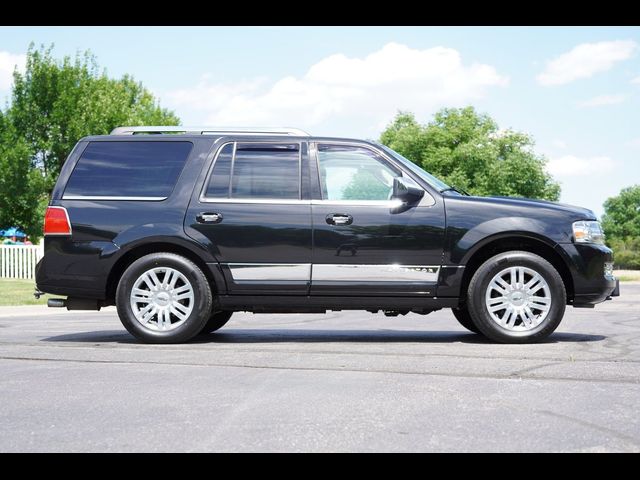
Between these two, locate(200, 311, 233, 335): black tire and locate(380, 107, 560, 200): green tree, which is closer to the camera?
locate(200, 311, 233, 335): black tire

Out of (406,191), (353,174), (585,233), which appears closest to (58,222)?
(353,174)

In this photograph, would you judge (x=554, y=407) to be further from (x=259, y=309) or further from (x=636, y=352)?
(x=259, y=309)

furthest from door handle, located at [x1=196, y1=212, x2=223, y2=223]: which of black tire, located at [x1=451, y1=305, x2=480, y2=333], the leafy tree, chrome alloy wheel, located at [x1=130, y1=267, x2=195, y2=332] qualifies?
the leafy tree

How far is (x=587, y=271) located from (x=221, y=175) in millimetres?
3635

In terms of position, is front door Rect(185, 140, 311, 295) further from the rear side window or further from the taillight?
the taillight

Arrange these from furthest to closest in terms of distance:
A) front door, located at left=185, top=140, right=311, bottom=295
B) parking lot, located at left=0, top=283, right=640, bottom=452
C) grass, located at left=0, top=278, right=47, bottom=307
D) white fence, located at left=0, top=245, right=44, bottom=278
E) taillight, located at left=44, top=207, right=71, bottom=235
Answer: white fence, located at left=0, top=245, right=44, bottom=278 < grass, located at left=0, top=278, right=47, bottom=307 < taillight, located at left=44, top=207, right=71, bottom=235 < front door, located at left=185, top=140, right=311, bottom=295 < parking lot, located at left=0, top=283, right=640, bottom=452

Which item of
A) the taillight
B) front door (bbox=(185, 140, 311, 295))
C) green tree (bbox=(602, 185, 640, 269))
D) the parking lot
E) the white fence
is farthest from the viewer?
green tree (bbox=(602, 185, 640, 269))

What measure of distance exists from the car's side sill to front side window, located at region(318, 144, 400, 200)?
98cm

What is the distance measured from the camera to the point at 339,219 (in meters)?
8.27

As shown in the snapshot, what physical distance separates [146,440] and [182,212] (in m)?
4.37

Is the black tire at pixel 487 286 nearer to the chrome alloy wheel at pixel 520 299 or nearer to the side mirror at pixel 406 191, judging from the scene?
the chrome alloy wheel at pixel 520 299

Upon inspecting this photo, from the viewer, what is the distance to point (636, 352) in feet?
25.6

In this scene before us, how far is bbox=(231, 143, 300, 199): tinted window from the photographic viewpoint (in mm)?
8477

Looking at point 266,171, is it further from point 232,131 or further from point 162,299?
point 162,299
